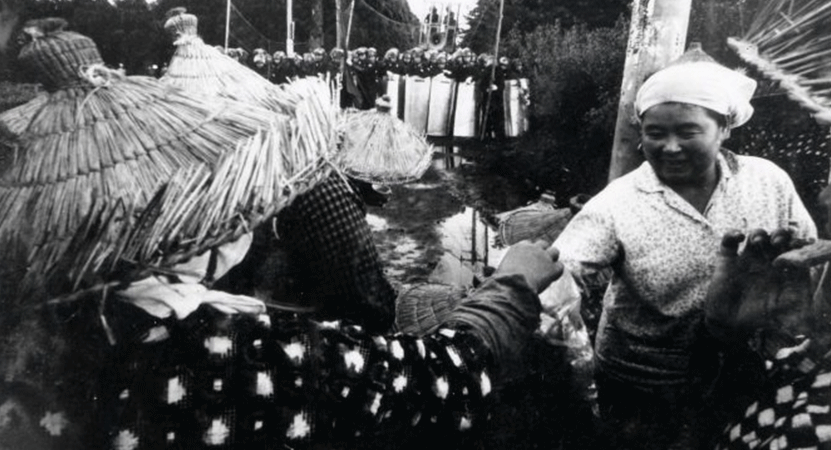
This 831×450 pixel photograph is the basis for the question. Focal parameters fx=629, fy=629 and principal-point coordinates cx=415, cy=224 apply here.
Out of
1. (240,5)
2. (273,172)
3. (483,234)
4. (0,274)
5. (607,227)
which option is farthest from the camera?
(483,234)

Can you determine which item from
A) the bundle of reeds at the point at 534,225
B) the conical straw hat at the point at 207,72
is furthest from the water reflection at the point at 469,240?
the conical straw hat at the point at 207,72

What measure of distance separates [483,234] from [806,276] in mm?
5707

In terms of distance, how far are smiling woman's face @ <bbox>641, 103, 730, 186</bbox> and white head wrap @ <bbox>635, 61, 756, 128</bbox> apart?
23 mm

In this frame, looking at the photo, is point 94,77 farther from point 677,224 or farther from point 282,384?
point 677,224

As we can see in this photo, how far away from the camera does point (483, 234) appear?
707cm

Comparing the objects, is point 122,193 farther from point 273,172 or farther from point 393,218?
point 393,218

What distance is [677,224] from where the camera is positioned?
1.93 metres

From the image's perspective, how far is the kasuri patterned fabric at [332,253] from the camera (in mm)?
2027

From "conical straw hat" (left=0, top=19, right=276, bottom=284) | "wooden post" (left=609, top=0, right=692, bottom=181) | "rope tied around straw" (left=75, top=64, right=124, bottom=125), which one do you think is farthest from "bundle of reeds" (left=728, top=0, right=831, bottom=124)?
→ "wooden post" (left=609, top=0, right=692, bottom=181)

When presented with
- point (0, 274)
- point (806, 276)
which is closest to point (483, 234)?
point (806, 276)

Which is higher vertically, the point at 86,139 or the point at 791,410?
the point at 86,139

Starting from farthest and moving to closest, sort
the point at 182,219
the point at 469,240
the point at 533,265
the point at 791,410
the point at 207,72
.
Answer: the point at 469,240 < the point at 207,72 < the point at 533,265 < the point at 791,410 < the point at 182,219

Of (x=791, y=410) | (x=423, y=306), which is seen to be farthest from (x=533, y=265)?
(x=423, y=306)

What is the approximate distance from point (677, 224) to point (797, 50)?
679 mm
